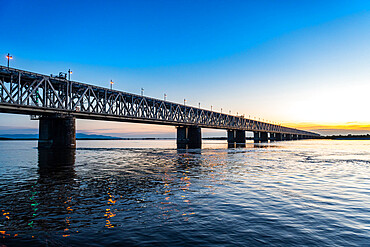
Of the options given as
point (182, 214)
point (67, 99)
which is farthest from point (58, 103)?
point (182, 214)

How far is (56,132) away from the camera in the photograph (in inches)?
2377

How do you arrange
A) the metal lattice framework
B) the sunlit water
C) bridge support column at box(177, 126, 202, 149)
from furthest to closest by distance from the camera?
bridge support column at box(177, 126, 202, 149)
the metal lattice framework
the sunlit water

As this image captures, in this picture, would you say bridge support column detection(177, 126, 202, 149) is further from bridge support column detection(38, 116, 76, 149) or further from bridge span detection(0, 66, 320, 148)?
bridge support column detection(38, 116, 76, 149)

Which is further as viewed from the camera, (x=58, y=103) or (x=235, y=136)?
(x=235, y=136)

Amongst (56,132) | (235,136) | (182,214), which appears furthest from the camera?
(235,136)

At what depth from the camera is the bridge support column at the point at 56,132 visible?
59.3 meters

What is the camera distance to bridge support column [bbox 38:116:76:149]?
2334 inches

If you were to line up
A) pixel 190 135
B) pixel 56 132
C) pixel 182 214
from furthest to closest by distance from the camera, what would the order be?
pixel 190 135 < pixel 56 132 < pixel 182 214

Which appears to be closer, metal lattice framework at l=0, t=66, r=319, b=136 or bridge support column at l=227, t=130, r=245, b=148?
metal lattice framework at l=0, t=66, r=319, b=136

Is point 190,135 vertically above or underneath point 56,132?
underneath

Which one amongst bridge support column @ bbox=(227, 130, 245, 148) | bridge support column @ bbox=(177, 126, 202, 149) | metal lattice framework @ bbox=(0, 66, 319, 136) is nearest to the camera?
metal lattice framework @ bbox=(0, 66, 319, 136)

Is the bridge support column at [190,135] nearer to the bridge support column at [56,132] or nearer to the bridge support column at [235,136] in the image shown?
the bridge support column at [235,136]

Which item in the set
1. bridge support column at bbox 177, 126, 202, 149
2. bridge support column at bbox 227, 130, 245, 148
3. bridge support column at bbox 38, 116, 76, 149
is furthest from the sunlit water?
bridge support column at bbox 227, 130, 245, 148

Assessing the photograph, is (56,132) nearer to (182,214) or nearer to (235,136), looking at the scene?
(182,214)
